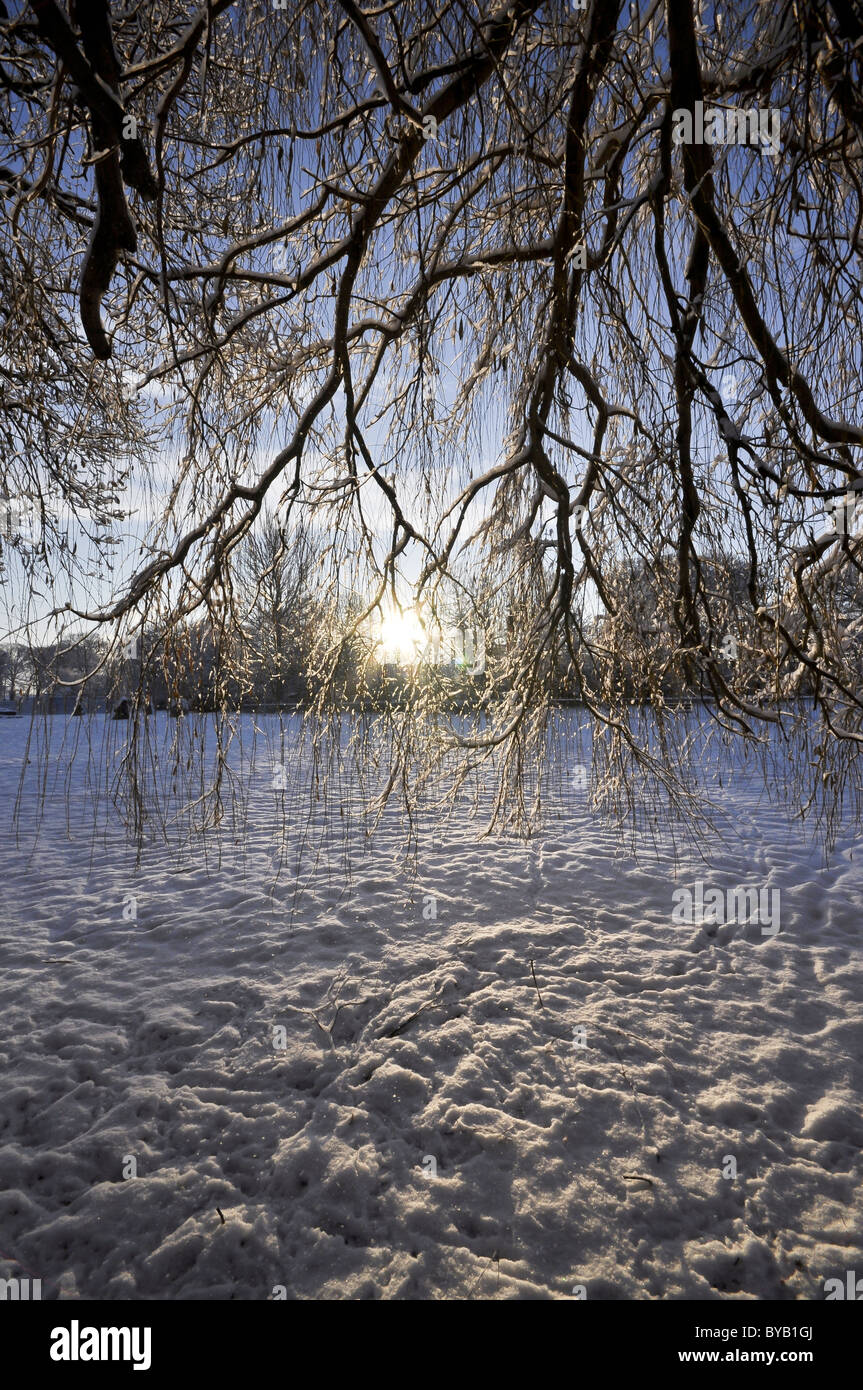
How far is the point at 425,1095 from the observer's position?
240 cm

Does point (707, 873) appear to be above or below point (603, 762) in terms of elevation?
below

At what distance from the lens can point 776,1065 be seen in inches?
100

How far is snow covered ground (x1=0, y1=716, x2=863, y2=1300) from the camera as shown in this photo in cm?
174

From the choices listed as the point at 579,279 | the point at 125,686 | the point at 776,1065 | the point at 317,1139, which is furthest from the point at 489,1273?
the point at 579,279

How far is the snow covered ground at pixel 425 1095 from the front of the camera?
5.69ft

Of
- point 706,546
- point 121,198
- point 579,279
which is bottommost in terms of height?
point 706,546

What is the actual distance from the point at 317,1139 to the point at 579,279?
3.43 metres

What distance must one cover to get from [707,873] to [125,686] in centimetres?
467

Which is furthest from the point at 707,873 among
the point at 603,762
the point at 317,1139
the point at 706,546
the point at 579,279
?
the point at 579,279

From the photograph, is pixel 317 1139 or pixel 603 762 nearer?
pixel 317 1139

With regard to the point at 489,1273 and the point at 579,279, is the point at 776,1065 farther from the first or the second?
Answer: the point at 579,279
